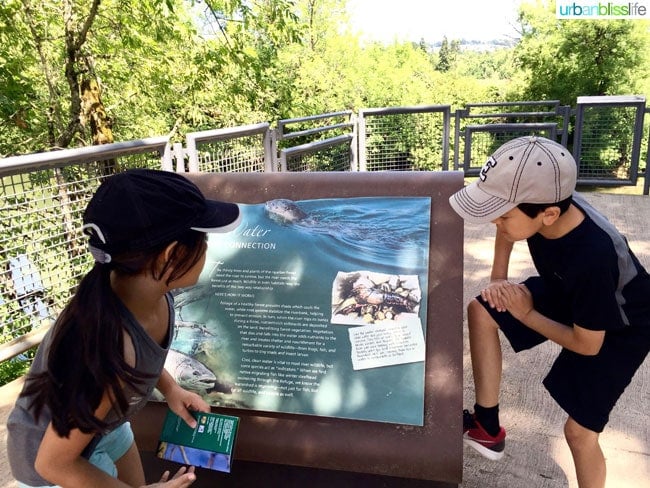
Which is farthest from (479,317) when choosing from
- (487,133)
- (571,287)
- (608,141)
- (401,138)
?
(487,133)

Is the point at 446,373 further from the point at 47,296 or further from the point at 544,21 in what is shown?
the point at 544,21

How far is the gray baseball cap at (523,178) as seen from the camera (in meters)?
1.84

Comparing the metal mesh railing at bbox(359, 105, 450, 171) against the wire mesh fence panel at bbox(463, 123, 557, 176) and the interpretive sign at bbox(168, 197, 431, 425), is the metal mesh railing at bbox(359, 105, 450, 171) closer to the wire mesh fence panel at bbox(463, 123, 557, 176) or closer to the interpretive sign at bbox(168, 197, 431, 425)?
the wire mesh fence panel at bbox(463, 123, 557, 176)

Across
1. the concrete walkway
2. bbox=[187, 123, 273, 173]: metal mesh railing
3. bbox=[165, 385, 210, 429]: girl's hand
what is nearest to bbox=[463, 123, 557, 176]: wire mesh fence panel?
bbox=[187, 123, 273, 173]: metal mesh railing

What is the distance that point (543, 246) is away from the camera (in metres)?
1.99

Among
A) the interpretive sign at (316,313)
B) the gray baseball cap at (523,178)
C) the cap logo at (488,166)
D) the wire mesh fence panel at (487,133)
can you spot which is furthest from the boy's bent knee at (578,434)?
the wire mesh fence panel at (487,133)

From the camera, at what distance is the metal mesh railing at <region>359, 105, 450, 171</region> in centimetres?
830

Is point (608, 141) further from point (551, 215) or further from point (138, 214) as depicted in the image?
point (138, 214)

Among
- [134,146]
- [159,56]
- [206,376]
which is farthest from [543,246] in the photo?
[159,56]

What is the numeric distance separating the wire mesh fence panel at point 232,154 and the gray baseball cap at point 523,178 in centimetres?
281

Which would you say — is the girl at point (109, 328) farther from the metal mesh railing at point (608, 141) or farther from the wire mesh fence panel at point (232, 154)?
the metal mesh railing at point (608, 141)

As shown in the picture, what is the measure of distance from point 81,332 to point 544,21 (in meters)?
15.6

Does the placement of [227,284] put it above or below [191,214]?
below

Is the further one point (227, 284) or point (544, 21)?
point (544, 21)
